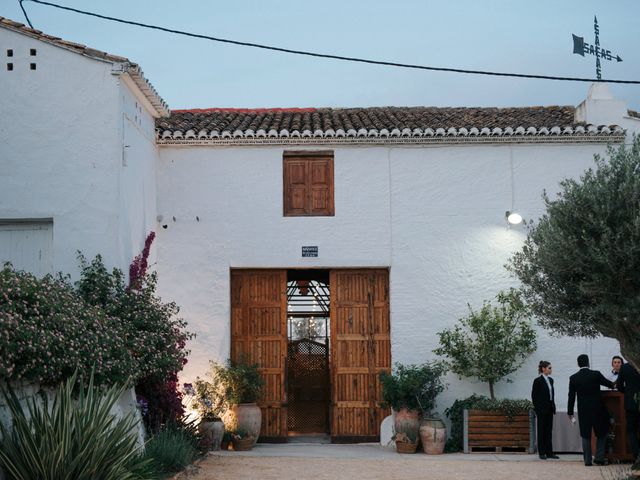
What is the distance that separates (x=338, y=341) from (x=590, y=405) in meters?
4.76

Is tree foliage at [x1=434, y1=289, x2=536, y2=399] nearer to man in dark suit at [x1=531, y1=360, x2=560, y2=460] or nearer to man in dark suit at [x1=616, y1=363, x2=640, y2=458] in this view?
man in dark suit at [x1=531, y1=360, x2=560, y2=460]

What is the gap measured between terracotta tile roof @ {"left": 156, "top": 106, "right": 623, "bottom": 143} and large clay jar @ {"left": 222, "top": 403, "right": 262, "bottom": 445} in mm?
4787

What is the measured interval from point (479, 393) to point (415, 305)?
193cm

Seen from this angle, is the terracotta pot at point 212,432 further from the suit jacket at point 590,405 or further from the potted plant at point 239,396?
the suit jacket at point 590,405

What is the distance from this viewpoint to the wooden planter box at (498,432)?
15.6 meters

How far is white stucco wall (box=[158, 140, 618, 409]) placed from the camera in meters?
16.8

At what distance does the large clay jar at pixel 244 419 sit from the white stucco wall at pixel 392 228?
1052mm

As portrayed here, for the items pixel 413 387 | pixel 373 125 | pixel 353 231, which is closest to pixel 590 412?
pixel 413 387

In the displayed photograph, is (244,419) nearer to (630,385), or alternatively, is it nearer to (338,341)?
(338,341)

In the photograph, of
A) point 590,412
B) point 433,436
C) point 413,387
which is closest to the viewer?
point 590,412

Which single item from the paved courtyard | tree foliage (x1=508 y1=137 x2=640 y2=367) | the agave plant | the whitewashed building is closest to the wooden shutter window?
the whitewashed building

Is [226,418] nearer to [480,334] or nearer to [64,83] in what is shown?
[480,334]

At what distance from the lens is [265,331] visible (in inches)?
671

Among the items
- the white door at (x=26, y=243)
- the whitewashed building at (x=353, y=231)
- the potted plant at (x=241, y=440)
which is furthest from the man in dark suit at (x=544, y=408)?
the white door at (x=26, y=243)
